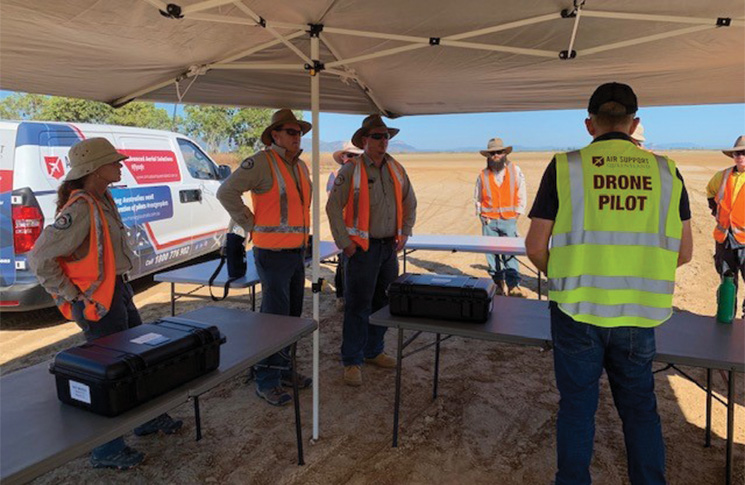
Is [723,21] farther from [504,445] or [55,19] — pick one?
[55,19]

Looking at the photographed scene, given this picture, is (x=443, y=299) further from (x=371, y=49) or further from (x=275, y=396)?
(x=371, y=49)

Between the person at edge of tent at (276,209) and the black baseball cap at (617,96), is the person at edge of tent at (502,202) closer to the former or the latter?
the person at edge of tent at (276,209)

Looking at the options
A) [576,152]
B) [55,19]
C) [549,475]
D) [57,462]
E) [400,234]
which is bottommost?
[549,475]

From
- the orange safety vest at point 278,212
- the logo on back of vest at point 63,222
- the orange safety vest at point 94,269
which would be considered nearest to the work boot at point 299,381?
the orange safety vest at point 278,212

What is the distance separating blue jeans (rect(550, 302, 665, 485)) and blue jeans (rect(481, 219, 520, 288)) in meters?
3.87

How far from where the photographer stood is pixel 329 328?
4.93 meters

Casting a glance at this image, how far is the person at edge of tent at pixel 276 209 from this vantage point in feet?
10.3

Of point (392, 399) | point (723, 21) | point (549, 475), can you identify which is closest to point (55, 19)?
point (392, 399)

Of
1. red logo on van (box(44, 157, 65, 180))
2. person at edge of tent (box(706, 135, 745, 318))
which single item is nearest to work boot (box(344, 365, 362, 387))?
red logo on van (box(44, 157, 65, 180))

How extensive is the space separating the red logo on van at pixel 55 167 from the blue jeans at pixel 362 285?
3.29 metres

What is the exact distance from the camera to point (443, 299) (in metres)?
2.63

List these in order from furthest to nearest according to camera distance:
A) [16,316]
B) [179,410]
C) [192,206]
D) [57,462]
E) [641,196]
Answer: [192,206] < [16,316] < [179,410] < [641,196] < [57,462]

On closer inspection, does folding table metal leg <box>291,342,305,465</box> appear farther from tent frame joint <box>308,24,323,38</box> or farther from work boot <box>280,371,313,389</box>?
tent frame joint <box>308,24,323,38</box>

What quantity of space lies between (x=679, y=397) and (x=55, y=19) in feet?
14.8
